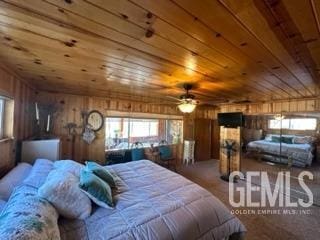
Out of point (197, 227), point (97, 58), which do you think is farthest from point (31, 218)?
point (97, 58)

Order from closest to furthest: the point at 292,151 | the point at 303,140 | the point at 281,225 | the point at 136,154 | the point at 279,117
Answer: the point at 281,225 < the point at 303,140 < the point at 292,151 < the point at 279,117 < the point at 136,154

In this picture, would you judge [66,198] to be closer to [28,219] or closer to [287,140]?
[28,219]

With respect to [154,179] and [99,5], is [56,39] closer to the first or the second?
[99,5]

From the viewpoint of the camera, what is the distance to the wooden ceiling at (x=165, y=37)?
3.18 ft

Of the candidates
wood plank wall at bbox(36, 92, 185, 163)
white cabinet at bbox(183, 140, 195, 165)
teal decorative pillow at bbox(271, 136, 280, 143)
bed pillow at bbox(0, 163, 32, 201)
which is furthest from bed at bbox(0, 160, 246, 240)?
white cabinet at bbox(183, 140, 195, 165)

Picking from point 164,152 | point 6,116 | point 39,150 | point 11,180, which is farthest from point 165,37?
point 164,152

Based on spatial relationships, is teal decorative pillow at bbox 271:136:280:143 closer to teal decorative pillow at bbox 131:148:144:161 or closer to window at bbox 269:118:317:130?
window at bbox 269:118:317:130

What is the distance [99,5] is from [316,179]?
4.85 m

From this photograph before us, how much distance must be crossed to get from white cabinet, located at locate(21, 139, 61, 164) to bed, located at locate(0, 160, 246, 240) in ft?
2.40

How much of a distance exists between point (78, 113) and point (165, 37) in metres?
3.44

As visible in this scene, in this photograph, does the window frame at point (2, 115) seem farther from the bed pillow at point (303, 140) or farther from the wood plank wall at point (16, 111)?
the bed pillow at point (303, 140)

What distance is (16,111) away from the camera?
2531mm

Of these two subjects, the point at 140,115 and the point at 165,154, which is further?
the point at 165,154

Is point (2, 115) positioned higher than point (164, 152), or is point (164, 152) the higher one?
point (2, 115)
